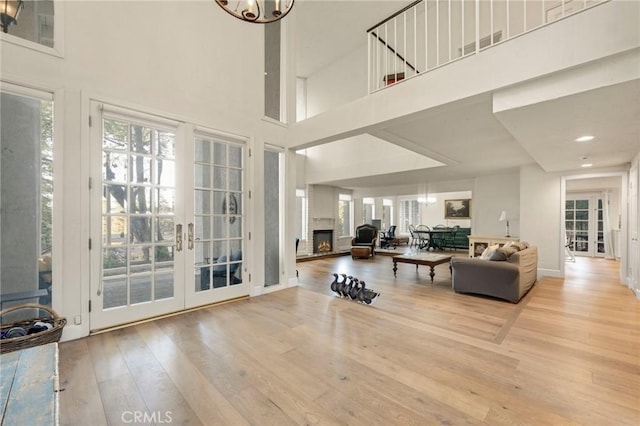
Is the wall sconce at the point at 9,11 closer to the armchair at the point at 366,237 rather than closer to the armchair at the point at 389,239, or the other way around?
the armchair at the point at 366,237

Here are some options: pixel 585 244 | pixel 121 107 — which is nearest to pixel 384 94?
pixel 121 107

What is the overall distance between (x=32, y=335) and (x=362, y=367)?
2617mm

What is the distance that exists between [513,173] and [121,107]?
27.0 ft

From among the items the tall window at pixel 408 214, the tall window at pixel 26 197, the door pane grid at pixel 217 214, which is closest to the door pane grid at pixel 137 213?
the door pane grid at pixel 217 214

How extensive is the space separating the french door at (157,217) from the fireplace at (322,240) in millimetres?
5106

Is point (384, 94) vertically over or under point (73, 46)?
under

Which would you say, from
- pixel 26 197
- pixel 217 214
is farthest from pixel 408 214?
pixel 26 197

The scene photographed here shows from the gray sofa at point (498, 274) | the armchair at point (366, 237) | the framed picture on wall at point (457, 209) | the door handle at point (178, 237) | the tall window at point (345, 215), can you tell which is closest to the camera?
the door handle at point (178, 237)

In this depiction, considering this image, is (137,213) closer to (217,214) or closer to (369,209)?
(217,214)

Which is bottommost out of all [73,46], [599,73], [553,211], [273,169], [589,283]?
[589,283]

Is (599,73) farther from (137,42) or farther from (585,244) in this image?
(585,244)

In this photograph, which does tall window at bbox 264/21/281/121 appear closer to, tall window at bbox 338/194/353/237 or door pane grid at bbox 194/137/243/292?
door pane grid at bbox 194/137/243/292

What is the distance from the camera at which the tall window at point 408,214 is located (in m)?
Result: 14.0

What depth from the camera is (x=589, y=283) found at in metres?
5.25
